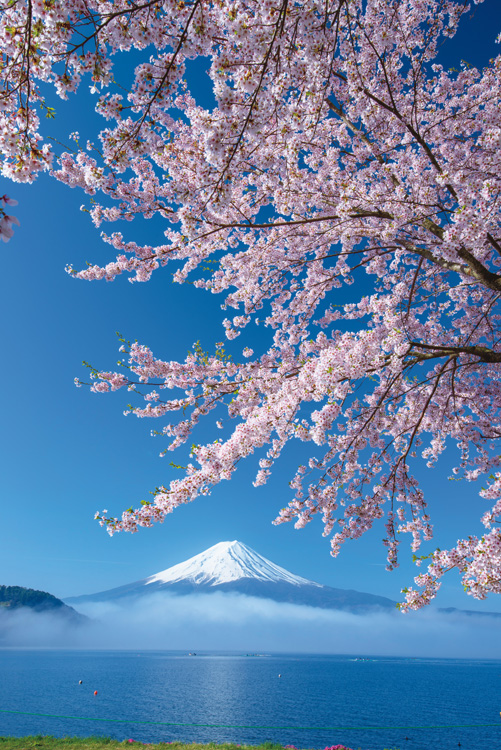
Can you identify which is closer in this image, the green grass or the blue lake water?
the green grass

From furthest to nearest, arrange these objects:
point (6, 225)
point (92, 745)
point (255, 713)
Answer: point (255, 713), point (92, 745), point (6, 225)

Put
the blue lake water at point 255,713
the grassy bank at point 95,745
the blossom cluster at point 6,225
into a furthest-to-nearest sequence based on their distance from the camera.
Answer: the blue lake water at point 255,713 < the grassy bank at point 95,745 < the blossom cluster at point 6,225

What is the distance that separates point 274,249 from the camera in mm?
7984

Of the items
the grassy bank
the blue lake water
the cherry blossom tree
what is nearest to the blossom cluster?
the cherry blossom tree

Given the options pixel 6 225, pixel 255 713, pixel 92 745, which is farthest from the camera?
pixel 255 713

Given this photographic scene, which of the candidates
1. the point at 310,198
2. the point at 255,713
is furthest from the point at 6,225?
the point at 255,713

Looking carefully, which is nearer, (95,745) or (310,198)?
(310,198)

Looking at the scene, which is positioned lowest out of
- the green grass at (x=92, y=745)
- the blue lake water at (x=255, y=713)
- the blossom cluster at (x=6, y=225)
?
the blue lake water at (x=255, y=713)

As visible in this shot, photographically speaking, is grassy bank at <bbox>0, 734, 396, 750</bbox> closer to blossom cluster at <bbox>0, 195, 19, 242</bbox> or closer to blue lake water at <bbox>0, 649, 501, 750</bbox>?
blue lake water at <bbox>0, 649, 501, 750</bbox>

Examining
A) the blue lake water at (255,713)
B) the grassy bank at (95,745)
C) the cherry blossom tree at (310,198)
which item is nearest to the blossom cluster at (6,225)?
the cherry blossom tree at (310,198)

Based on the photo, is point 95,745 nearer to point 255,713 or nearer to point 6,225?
point 6,225

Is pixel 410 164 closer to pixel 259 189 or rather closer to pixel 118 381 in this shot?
pixel 259 189

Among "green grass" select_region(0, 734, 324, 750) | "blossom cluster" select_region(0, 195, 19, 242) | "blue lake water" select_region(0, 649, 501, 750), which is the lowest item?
"blue lake water" select_region(0, 649, 501, 750)

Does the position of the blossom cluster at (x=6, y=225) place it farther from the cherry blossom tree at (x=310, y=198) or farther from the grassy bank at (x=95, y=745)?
the grassy bank at (x=95, y=745)
